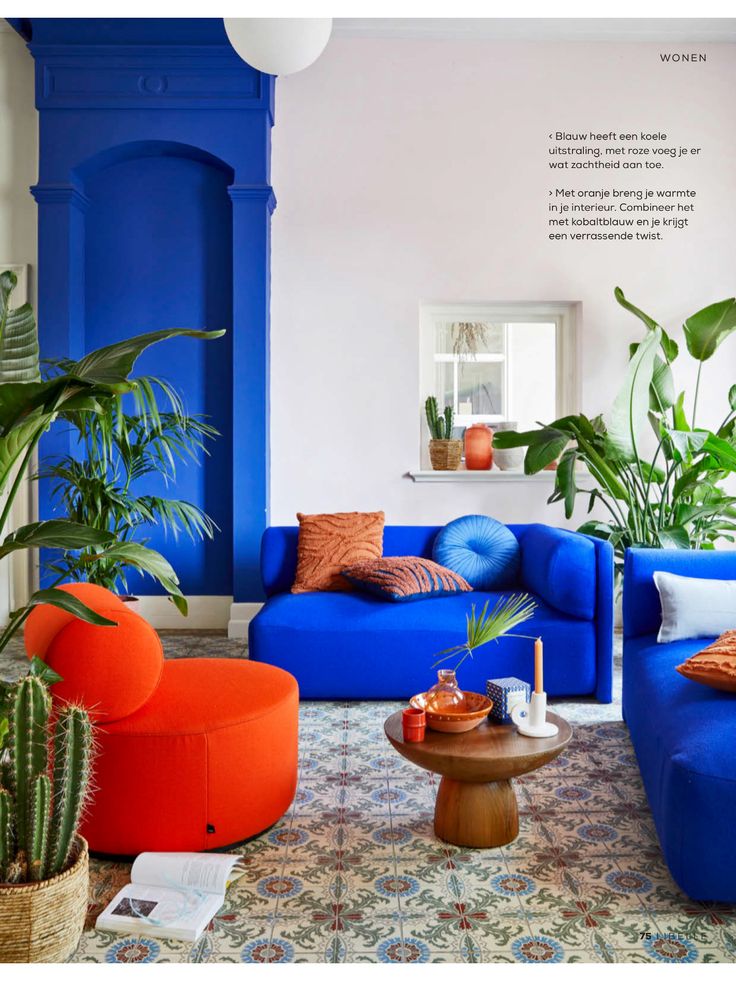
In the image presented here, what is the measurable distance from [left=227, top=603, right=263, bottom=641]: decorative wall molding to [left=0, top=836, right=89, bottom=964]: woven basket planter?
2980mm

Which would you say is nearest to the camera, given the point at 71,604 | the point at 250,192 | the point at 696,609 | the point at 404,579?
the point at 71,604

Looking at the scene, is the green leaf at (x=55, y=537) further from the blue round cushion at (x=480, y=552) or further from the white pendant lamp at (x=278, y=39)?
the blue round cushion at (x=480, y=552)

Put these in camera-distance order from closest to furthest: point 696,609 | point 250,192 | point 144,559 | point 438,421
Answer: point 144,559 < point 696,609 < point 250,192 < point 438,421

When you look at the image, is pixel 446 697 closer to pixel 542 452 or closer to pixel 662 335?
pixel 542 452

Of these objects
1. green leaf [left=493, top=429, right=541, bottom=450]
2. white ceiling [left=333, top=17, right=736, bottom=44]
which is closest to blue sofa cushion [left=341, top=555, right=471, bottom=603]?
green leaf [left=493, top=429, right=541, bottom=450]

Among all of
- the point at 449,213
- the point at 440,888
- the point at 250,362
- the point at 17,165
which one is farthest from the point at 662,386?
the point at 17,165

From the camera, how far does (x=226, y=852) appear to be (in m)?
2.26

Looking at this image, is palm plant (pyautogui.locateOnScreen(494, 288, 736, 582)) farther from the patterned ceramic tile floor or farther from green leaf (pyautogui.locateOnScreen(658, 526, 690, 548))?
the patterned ceramic tile floor

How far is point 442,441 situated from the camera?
4953mm

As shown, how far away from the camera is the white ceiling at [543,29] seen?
4754 millimetres

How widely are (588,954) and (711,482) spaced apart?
3028 millimetres

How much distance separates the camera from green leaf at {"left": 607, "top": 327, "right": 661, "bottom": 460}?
3959 mm

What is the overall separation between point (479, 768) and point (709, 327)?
3.11m

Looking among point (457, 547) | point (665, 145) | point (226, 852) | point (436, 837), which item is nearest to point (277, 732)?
point (226, 852)
